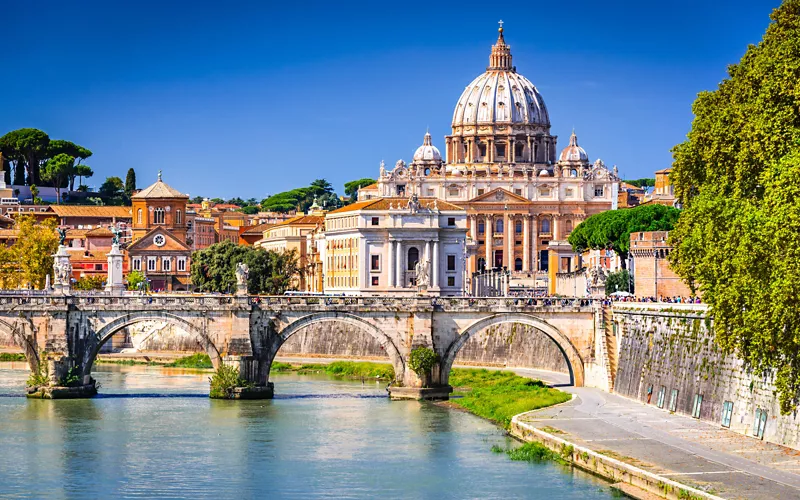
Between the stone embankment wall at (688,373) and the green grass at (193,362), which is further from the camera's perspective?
the green grass at (193,362)

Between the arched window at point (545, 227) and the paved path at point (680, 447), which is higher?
the arched window at point (545, 227)

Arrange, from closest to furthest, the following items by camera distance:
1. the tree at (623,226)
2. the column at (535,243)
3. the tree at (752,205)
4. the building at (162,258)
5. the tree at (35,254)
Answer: the tree at (752,205) < the tree at (35,254) < the tree at (623,226) < the building at (162,258) < the column at (535,243)

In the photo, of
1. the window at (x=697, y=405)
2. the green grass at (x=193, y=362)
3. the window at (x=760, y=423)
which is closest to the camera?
the window at (x=760, y=423)

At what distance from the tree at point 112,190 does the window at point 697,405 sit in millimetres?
138465

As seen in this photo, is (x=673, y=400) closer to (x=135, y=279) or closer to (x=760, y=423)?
(x=760, y=423)

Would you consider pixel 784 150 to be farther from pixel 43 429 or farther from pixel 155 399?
pixel 155 399

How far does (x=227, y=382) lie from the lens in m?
58.2

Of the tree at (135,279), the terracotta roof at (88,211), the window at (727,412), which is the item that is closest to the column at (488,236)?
the terracotta roof at (88,211)

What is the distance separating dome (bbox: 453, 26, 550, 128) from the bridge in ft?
377

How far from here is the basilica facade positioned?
153500 millimetres

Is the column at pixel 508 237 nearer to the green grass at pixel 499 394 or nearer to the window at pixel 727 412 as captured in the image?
the green grass at pixel 499 394

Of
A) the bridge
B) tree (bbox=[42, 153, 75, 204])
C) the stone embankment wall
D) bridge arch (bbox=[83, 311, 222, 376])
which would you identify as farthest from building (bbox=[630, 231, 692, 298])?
tree (bbox=[42, 153, 75, 204])

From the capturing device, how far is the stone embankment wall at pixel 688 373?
1604 inches

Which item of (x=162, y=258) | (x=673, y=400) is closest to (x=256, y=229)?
(x=162, y=258)
